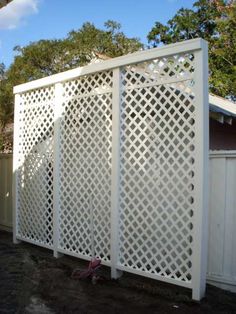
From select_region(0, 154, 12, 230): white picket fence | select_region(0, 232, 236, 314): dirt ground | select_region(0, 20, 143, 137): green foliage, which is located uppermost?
select_region(0, 20, 143, 137): green foliage

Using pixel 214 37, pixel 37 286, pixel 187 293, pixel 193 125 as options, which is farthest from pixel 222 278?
pixel 214 37

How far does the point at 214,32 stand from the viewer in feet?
51.2

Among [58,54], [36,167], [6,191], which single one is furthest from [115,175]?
[58,54]

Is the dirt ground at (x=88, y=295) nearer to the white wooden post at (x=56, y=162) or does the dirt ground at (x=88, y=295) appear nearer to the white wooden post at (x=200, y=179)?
the white wooden post at (x=200, y=179)

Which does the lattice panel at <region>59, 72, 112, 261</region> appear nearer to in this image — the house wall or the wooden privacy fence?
the wooden privacy fence

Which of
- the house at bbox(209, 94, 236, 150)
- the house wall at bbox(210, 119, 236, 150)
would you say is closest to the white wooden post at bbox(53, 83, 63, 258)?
the house at bbox(209, 94, 236, 150)

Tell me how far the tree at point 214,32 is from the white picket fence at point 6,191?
8702mm

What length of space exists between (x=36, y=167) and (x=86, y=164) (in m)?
1.37

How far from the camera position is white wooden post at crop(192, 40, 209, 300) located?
407cm

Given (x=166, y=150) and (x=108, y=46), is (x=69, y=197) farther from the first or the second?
(x=108, y=46)

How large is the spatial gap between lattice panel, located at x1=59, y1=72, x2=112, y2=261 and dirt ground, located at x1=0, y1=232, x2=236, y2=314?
0.50 metres

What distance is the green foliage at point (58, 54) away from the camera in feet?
43.7

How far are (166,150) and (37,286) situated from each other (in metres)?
2.24

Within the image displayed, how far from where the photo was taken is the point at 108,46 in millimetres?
13742
